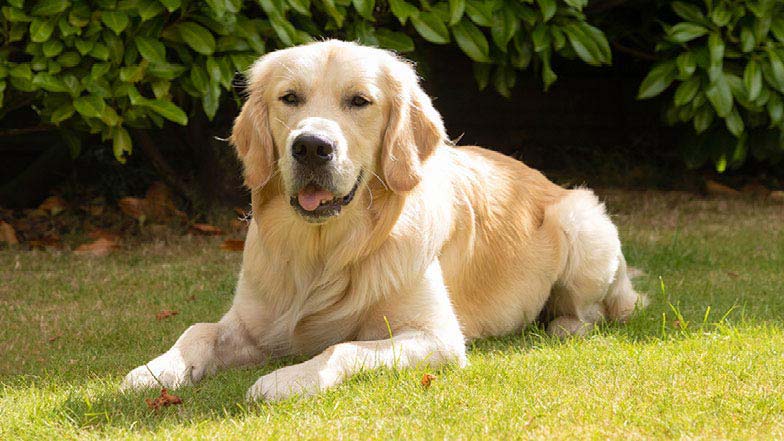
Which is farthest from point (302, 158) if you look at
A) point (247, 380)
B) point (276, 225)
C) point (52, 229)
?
point (52, 229)

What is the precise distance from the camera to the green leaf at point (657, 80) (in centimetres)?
629

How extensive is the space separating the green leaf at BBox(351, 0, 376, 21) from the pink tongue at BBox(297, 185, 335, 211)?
90.8 inches

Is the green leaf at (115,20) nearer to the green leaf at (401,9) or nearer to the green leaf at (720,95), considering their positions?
the green leaf at (401,9)

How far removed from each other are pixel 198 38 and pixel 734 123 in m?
3.35

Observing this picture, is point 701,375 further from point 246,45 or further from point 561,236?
point 246,45

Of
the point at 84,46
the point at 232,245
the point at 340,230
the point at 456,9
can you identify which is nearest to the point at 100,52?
the point at 84,46

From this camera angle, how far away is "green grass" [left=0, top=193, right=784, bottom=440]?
2.63m

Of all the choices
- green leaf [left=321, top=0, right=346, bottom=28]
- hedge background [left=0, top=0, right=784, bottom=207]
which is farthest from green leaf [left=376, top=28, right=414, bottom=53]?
green leaf [left=321, top=0, right=346, bottom=28]

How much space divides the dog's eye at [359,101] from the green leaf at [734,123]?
3554mm

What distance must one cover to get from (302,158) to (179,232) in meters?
3.13

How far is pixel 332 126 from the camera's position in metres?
3.19

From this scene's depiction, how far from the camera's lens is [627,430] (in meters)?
2.57

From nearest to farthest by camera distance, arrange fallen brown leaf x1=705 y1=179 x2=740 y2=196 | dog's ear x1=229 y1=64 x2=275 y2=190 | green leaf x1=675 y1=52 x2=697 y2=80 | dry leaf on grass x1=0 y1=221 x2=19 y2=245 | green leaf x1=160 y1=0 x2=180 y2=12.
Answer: dog's ear x1=229 y1=64 x2=275 y2=190 → green leaf x1=160 y1=0 x2=180 y2=12 → dry leaf on grass x1=0 y1=221 x2=19 y2=245 → green leaf x1=675 y1=52 x2=697 y2=80 → fallen brown leaf x1=705 y1=179 x2=740 y2=196

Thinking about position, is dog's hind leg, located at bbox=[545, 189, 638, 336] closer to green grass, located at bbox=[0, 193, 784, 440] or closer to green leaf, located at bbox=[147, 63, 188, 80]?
green grass, located at bbox=[0, 193, 784, 440]
